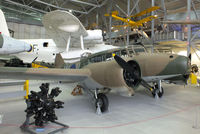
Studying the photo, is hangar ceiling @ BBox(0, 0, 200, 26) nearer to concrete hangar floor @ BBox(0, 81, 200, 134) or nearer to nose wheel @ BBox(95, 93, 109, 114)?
concrete hangar floor @ BBox(0, 81, 200, 134)

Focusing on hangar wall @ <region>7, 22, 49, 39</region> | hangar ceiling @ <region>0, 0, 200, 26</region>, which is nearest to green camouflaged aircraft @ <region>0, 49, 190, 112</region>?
hangar ceiling @ <region>0, 0, 200, 26</region>

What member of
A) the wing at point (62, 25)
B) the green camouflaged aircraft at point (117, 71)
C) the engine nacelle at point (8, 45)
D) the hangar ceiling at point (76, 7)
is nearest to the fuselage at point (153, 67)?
the green camouflaged aircraft at point (117, 71)

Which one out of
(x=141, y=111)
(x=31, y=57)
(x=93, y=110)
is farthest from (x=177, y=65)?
(x=31, y=57)

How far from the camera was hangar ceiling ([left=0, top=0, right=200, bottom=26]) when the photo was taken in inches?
650

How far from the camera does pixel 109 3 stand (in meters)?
21.3

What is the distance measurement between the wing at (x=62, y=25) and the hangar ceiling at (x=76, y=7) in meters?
7.73

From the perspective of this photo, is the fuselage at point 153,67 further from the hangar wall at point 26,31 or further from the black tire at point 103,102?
the hangar wall at point 26,31

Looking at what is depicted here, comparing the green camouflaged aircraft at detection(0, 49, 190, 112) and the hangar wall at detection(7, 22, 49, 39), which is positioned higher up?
the hangar wall at detection(7, 22, 49, 39)

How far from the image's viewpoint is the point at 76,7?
79.3 feet

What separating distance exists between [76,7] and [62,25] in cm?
1701

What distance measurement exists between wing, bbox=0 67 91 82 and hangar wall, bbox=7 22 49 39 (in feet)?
86.5

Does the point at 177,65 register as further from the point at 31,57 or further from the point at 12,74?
the point at 31,57

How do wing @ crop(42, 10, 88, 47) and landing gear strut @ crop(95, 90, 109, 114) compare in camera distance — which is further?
wing @ crop(42, 10, 88, 47)

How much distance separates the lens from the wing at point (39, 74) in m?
3.25
